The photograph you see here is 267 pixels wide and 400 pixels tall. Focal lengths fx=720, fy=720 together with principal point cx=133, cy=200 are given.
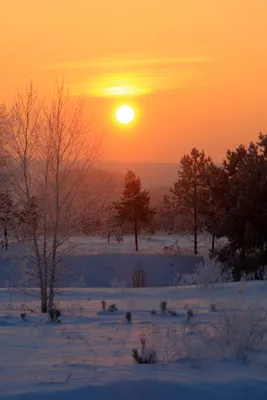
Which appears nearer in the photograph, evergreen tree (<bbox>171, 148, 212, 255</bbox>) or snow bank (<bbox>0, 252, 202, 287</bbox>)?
snow bank (<bbox>0, 252, 202, 287</bbox>)

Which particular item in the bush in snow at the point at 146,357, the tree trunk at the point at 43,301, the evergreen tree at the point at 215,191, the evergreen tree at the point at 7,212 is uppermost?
the evergreen tree at the point at 215,191

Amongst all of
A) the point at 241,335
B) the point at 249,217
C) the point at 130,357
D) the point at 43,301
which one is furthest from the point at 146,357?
the point at 249,217

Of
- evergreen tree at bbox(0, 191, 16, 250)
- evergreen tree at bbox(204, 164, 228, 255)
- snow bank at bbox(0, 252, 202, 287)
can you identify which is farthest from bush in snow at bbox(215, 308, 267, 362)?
snow bank at bbox(0, 252, 202, 287)

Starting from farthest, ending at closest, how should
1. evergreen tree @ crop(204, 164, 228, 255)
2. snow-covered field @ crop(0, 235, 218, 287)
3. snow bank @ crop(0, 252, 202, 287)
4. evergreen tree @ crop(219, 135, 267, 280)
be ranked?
snow bank @ crop(0, 252, 202, 287) → snow-covered field @ crop(0, 235, 218, 287) → evergreen tree @ crop(204, 164, 228, 255) → evergreen tree @ crop(219, 135, 267, 280)

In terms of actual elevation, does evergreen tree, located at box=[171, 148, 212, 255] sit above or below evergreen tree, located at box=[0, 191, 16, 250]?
above

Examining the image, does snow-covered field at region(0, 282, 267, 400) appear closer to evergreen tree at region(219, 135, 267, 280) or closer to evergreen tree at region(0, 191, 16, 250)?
evergreen tree at region(0, 191, 16, 250)

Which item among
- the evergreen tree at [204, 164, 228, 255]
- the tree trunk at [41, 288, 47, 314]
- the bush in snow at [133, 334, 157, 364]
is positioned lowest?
the tree trunk at [41, 288, 47, 314]

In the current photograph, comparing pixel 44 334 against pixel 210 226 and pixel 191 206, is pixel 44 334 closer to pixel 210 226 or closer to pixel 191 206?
pixel 210 226

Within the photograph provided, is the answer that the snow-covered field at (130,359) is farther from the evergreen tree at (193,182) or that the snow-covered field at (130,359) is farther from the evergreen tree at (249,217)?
the evergreen tree at (193,182)

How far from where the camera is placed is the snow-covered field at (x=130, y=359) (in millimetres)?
6504

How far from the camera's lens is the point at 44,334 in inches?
414

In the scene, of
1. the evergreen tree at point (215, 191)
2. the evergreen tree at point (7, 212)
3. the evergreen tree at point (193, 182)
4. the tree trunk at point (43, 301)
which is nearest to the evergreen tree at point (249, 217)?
the evergreen tree at point (215, 191)

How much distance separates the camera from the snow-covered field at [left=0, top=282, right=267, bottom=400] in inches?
256

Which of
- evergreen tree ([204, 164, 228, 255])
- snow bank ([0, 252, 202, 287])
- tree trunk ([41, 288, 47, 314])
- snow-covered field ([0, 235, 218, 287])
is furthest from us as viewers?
snow bank ([0, 252, 202, 287])
